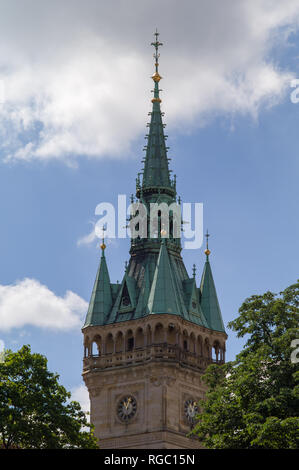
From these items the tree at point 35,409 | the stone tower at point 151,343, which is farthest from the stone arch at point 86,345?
the tree at point 35,409

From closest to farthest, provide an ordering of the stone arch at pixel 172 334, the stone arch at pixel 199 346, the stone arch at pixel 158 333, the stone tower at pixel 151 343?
the stone tower at pixel 151 343
the stone arch at pixel 158 333
the stone arch at pixel 172 334
the stone arch at pixel 199 346

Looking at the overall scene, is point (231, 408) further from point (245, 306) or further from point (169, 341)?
point (169, 341)

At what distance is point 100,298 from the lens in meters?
121

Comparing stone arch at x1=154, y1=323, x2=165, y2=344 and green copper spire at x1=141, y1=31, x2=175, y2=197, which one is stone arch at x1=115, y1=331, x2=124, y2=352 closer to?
stone arch at x1=154, y1=323, x2=165, y2=344

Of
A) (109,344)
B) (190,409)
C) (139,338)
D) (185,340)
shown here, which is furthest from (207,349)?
(109,344)

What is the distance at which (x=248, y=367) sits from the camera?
6744 centimetres

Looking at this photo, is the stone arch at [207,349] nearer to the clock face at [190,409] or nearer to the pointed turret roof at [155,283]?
the pointed turret roof at [155,283]

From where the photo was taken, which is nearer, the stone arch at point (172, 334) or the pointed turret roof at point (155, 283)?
the stone arch at point (172, 334)

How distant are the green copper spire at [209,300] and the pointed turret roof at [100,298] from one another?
9248mm

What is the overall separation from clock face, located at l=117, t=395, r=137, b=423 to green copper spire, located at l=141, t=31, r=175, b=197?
22020 mm

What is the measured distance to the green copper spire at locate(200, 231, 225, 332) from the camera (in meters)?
122

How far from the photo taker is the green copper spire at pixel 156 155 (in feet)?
415
